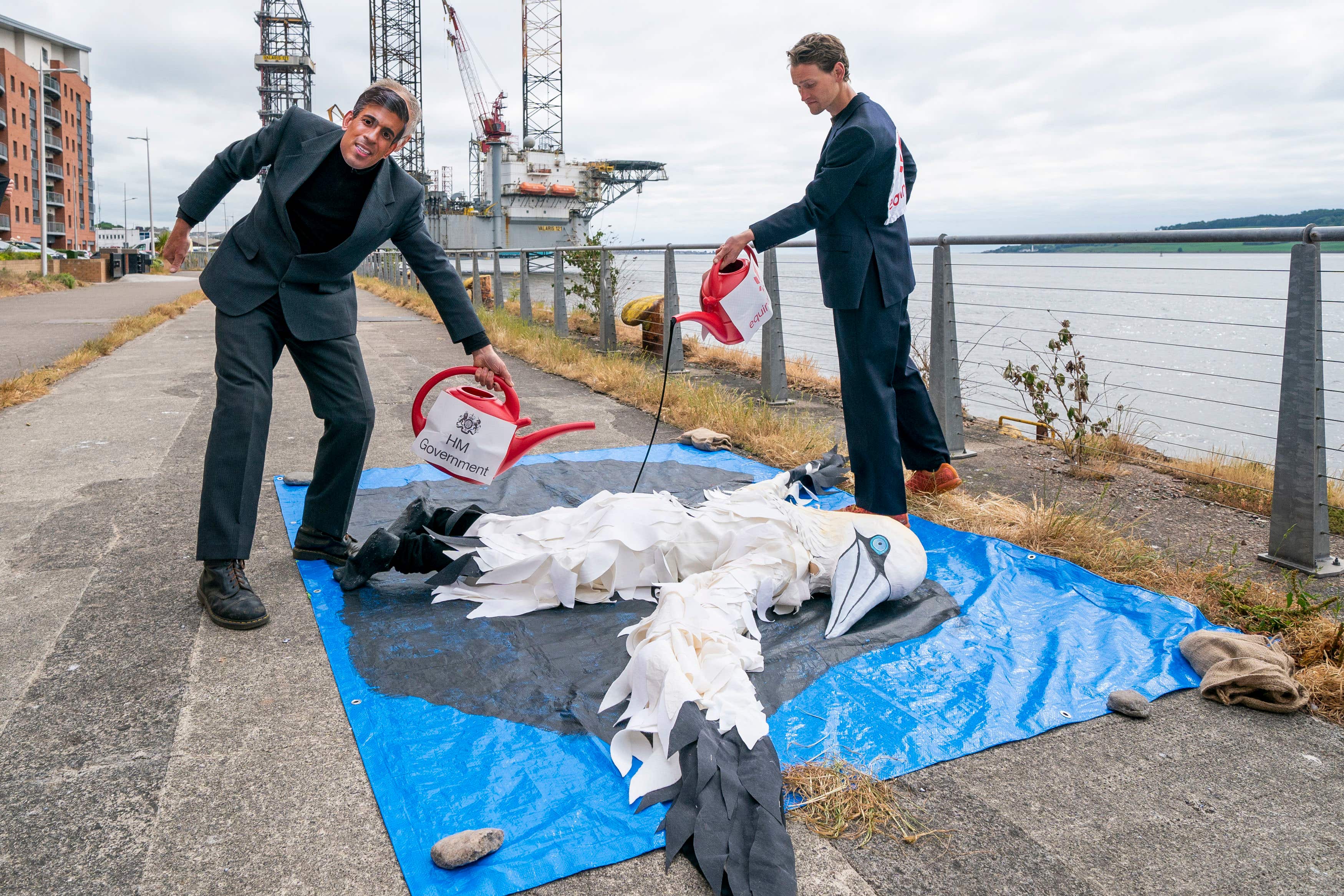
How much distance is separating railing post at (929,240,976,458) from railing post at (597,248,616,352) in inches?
215

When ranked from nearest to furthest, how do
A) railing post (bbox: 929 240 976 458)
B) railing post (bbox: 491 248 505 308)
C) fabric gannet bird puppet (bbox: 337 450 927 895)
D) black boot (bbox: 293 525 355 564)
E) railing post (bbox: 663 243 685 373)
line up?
fabric gannet bird puppet (bbox: 337 450 927 895) → black boot (bbox: 293 525 355 564) → railing post (bbox: 929 240 976 458) → railing post (bbox: 663 243 685 373) → railing post (bbox: 491 248 505 308)

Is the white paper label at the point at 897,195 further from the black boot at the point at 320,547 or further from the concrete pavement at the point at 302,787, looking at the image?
the black boot at the point at 320,547

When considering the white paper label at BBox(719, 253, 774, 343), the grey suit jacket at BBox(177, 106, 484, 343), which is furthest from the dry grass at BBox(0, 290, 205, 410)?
the white paper label at BBox(719, 253, 774, 343)

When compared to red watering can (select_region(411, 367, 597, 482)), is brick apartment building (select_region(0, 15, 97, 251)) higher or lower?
higher

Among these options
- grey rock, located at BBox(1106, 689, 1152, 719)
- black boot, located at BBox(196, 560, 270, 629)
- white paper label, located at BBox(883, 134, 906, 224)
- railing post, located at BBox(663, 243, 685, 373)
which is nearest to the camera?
grey rock, located at BBox(1106, 689, 1152, 719)

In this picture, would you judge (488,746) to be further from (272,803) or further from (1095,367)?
(1095,367)

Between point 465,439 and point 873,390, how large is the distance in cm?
166

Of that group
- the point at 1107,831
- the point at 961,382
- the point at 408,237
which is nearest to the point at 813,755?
the point at 1107,831

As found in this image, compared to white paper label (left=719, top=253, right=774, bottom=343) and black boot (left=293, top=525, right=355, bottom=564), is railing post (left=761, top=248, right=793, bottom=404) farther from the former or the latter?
black boot (left=293, top=525, right=355, bottom=564)

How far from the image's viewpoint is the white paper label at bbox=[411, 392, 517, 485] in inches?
118

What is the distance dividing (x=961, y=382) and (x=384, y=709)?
4.49 metres

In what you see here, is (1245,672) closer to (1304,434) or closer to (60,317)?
(1304,434)

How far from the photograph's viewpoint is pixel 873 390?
3.63 m

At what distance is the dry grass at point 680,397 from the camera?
211 inches
